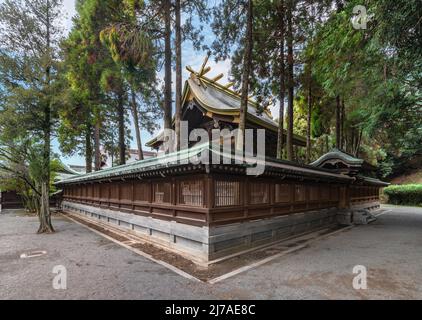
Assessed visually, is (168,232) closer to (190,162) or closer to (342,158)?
(190,162)

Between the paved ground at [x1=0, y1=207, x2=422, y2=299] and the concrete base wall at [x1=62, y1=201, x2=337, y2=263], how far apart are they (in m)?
1.30

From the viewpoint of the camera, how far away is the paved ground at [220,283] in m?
4.65

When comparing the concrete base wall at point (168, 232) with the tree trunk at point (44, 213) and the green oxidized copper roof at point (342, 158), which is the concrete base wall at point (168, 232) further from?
the green oxidized copper roof at point (342, 158)

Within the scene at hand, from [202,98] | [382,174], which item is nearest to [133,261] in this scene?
[202,98]

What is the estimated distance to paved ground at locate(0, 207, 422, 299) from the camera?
15.3 feet

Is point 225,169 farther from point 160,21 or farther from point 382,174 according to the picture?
point 382,174

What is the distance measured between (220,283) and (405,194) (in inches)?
1400

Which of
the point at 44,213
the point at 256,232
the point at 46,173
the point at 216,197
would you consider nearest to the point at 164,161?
the point at 216,197

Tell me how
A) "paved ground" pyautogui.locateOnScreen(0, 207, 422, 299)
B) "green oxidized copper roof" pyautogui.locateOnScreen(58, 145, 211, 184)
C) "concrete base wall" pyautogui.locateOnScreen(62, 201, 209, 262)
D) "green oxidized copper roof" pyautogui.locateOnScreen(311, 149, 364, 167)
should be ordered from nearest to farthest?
"paved ground" pyautogui.locateOnScreen(0, 207, 422, 299)
"green oxidized copper roof" pyautogui.locateOnScreen(58, 145, 211, 184)
"concrete base wall" pyautogui.locateOnScreen(62, 201, 209, 262)
"green oxidized copper roof" pyautogui.locateOnScreen(311, 149, 364, 167)

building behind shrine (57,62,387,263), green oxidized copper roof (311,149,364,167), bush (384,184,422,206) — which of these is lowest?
bush (384,184,422,206)

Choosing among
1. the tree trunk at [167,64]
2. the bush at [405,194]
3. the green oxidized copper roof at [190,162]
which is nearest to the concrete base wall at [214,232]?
the green oxidized copper roof at [190,162]

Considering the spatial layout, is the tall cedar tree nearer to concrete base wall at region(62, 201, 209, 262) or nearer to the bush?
concrete base wall at region(62, 201, 209, 262)

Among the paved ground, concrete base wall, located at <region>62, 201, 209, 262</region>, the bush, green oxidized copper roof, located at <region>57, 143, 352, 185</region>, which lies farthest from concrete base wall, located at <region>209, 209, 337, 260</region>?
the bush

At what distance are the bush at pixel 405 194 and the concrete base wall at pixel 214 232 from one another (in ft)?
84.9
